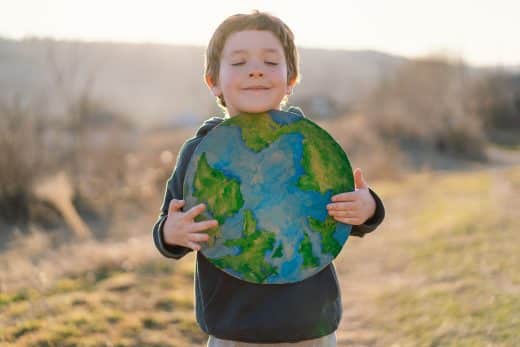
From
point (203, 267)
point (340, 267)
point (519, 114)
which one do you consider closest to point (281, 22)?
point (203, 267)

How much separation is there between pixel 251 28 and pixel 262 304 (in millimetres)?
899

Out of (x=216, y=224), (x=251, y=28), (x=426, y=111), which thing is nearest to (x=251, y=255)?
(x=216, y=224)

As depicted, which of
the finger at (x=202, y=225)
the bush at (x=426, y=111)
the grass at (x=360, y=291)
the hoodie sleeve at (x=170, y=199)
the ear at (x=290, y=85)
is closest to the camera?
the finger at (x=202, y=225)

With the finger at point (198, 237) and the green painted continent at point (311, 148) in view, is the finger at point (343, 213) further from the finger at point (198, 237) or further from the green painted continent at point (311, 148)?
the finger at point (198, 237)

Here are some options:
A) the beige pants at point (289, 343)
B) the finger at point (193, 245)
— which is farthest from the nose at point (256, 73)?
the beige pants at point (289, 343)

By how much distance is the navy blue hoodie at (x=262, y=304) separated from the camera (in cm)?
194

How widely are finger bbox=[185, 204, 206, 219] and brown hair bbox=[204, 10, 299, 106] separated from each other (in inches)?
17.6

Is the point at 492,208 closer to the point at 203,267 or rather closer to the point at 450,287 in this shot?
the point at 450,287

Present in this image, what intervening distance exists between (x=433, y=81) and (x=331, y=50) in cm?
3558

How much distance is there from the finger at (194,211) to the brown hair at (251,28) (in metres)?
0.45

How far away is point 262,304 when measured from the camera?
197cm

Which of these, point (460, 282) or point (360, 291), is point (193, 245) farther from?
point (360, 291)

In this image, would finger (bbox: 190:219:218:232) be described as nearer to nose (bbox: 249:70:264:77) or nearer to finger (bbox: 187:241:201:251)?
finger (bbox: 187:241:201:251)

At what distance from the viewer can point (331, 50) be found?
51.6 meters
